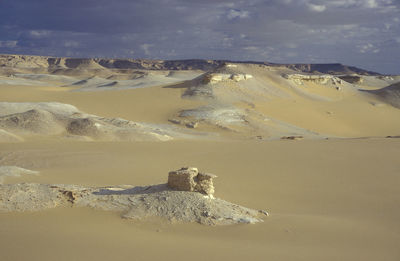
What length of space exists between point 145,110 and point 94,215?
18276 mm

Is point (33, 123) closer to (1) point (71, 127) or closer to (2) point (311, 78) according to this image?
(1) point (71, 127)

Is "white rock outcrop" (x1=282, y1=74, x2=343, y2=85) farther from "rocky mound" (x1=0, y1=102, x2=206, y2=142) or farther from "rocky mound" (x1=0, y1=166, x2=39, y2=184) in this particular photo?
"rocky mound" (x1=0, y1=166, x2=39, y2=184)

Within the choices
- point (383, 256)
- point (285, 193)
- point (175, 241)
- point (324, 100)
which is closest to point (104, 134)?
point (285, 193)

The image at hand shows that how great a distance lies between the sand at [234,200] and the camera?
4445 mm

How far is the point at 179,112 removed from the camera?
2234cm

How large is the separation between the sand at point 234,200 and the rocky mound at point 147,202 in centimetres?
16

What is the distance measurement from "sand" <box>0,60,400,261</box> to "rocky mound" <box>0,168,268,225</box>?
165 mm

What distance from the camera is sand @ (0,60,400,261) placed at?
445 cm

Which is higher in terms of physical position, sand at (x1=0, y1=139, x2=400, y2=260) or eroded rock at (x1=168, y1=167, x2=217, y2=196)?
eroded rock at (x1=168, y1=167, x2=217, y2=196)

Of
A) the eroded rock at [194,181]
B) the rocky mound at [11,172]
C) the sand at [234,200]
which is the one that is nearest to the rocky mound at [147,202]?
the eroded rock at [194,181]

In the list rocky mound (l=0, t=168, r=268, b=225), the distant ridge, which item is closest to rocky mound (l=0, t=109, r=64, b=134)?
rocky mound (l=0, t=168, r=268, b=225)

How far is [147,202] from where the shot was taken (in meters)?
5.64

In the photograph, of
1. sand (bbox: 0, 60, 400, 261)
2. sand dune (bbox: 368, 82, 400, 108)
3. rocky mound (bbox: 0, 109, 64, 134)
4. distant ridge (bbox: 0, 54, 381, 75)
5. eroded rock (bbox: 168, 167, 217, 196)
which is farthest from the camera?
distant ridge (bbox: 0, 54, 381, 75)

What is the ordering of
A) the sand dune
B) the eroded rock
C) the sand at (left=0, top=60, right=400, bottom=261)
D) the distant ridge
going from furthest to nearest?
the distant ridge, the sand dune, the eroded rock, the sand at (left=0, top=60, right=400, bottom=261)
